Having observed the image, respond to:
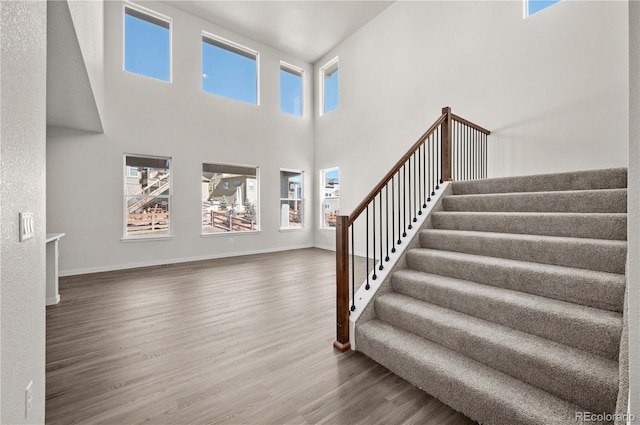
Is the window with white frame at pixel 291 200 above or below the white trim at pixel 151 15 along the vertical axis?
below

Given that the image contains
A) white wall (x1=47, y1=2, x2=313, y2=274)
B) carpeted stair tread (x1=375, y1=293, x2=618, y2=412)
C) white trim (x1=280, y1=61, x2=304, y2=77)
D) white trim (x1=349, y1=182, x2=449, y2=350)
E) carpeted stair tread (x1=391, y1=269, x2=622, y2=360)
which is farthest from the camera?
white trim (x1=280, y1=61, x2=304, y2=77)

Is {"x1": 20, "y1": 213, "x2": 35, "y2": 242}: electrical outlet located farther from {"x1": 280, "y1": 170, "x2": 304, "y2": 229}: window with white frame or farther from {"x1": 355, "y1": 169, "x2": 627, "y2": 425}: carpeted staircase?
{"x1": 280, "y1": 170, "x2": 304, "y2": 229}: window with white frame

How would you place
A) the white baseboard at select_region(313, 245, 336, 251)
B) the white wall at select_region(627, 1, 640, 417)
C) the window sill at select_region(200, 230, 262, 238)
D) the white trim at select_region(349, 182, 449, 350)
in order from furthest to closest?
the white baseboard at select_region(313, 245, 336, 251)
the window sill at select_region(200, 230, 262, 238)
the white trim at select_region(349, 182, 449, 350)
the white wall at select_region(627, 1, 640, 417)

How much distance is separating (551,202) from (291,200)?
5.99 metres

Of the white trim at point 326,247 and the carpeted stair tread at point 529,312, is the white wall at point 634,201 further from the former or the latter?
the white trim at point 326,247

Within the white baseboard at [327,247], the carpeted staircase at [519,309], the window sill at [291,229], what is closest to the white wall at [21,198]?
the carpeted staircase at [519,309]

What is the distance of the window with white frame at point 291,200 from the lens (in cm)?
761

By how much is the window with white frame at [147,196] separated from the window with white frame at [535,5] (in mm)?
6619

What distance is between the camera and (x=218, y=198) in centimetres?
666

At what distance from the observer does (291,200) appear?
25.6ft

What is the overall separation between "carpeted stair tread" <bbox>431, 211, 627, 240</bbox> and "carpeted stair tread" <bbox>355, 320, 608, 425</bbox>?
52.0 inches

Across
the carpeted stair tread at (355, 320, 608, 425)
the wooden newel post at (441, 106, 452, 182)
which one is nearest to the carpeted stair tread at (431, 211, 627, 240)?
the wooden newel post at (441, 106, 452, 182)

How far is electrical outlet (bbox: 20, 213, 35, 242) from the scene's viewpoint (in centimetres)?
112

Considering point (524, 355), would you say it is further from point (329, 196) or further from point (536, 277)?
point (329, 196)
